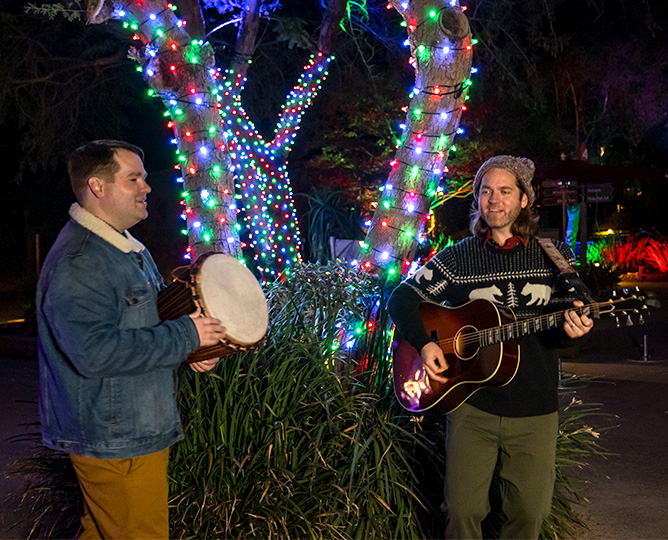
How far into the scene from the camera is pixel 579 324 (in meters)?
3.08

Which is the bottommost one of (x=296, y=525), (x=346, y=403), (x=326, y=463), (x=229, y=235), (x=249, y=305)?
(x=296, y=525)

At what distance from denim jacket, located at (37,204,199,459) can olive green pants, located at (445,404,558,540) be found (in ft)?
4.08

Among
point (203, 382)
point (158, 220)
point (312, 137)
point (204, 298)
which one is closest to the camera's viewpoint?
point (204, 298)

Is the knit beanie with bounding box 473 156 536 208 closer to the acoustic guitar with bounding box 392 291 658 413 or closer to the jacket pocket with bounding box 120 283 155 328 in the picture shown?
the acoustic guitar with bounding box 392 291 658 413

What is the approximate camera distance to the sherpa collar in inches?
113

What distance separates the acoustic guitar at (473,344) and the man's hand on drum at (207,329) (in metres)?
1.00

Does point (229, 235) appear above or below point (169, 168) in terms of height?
below

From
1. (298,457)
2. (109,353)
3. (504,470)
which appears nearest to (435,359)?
(504,470)

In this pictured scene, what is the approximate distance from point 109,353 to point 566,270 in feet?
6.26

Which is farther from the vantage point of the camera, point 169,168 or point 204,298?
point 169,168

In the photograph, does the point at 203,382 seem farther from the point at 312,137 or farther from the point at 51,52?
the point at 312,137

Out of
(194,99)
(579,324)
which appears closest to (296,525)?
(579,324)

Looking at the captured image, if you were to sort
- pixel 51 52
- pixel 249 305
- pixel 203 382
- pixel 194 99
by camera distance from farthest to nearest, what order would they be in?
1. pixel 51 52
2. pixel 194 99
3. pixel 203 382
4. pixel 249 305

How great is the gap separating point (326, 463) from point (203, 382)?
0.78 meters
